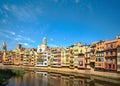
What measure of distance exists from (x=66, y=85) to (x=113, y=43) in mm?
29041

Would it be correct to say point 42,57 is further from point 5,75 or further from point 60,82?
point 60,82

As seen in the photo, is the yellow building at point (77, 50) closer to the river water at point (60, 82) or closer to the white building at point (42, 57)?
the white building at point (42, 57)

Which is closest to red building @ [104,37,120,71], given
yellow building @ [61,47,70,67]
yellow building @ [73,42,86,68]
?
yellow building @ [73,42,86,68]

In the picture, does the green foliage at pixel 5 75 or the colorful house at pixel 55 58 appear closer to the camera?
the green foliage at pixel 5 75

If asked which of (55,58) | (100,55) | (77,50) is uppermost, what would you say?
(77,50)

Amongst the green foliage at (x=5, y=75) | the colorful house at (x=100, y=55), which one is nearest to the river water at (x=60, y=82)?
the green foliage at (x=5, y=75)

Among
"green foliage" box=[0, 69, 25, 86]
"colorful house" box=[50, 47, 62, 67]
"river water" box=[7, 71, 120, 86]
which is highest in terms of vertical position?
"colorful house" box=[50, 47, 62, 67]

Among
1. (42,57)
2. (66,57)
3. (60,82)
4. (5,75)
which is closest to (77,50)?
(66,57)

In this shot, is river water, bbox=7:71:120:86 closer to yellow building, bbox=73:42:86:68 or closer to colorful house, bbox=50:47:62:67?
yellow building, bbox=73:42:86:68

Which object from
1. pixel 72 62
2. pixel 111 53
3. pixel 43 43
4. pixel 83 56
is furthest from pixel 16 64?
pixel 111 53

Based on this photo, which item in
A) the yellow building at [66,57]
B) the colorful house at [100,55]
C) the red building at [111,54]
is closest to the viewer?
the red building at [111,54]

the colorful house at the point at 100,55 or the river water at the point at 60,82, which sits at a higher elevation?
the colorful house at the point at 100,55

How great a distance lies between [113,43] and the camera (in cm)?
7669

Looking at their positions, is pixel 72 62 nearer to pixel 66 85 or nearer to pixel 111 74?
pixel 111 74
